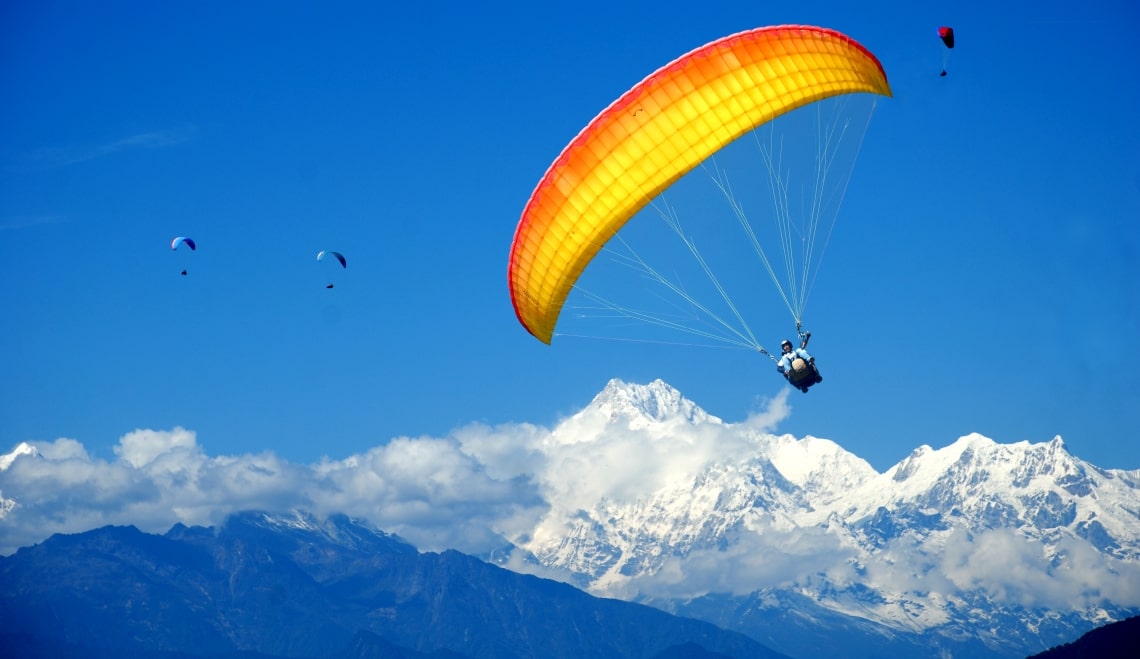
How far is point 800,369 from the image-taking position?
44.1 m

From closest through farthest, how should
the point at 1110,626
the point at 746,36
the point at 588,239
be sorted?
the point at 746,36, the point at 588,239, the point at 1110,626

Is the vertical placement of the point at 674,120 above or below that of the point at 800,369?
above

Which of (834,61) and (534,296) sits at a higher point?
(834,61)

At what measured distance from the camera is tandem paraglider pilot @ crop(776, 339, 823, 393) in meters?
44.1

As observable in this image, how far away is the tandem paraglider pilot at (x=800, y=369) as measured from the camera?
44.1 m

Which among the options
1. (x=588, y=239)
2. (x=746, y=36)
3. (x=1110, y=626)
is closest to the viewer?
(x=746, y=36)

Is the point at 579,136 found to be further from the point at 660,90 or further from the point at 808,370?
the point at 808,370

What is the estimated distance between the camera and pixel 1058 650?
18488cm

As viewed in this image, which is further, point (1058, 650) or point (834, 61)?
point (1058, 650)

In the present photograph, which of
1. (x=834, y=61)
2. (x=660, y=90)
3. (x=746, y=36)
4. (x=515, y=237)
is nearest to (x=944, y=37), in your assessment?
(x=834, y=61)

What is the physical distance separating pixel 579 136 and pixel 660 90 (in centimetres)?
303

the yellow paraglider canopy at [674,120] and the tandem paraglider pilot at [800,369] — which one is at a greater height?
the yellow paraglider canopy at [674,120]

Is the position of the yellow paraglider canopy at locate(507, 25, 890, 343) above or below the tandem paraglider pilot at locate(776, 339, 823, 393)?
above

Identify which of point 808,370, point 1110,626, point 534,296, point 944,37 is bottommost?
point 808,370
